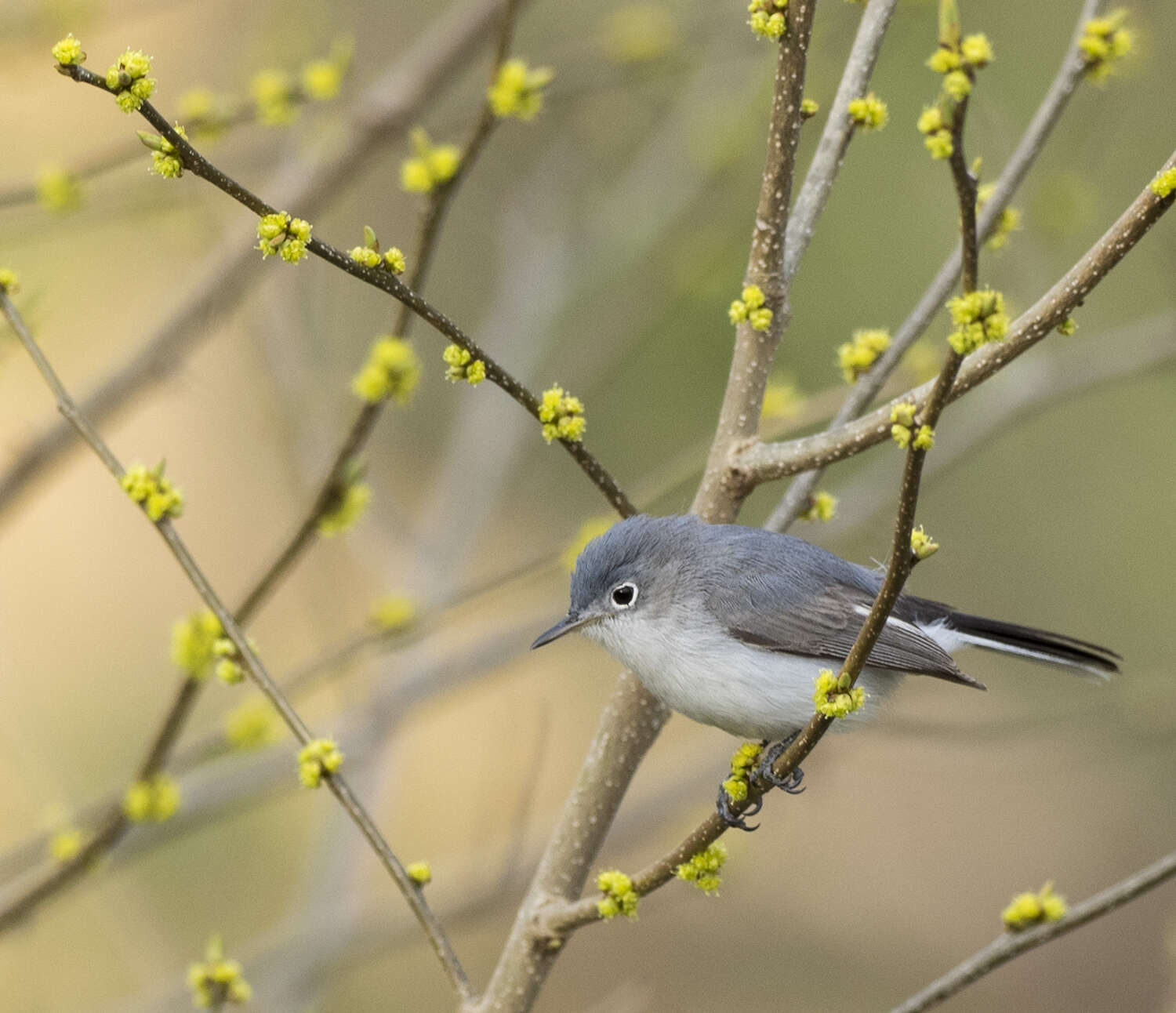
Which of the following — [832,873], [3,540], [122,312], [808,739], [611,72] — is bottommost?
[808,739]

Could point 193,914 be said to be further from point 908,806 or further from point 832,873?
point 908,806

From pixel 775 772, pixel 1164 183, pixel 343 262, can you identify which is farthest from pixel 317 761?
pixel 1164 183

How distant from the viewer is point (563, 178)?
5.25 metres

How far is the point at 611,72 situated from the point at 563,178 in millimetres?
1144

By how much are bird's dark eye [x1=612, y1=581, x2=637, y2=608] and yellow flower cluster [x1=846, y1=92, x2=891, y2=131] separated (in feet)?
3.88

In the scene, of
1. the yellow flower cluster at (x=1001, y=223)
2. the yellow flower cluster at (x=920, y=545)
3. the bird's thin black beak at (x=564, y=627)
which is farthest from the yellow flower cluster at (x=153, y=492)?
the yellow flower cluster at (x=1001, y=223)

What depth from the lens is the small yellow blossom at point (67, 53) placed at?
1.66m

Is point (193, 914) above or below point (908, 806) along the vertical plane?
above

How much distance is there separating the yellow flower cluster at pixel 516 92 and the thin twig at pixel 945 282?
0.91m

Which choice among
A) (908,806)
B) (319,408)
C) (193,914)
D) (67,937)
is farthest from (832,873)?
(319,408)

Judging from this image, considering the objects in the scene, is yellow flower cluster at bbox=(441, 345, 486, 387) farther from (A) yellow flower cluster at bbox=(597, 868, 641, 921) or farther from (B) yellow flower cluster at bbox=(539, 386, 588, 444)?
(A) yellow flower cluster at bbox=(597, 868, 641, 921)

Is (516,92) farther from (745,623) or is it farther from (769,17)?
(745,623)

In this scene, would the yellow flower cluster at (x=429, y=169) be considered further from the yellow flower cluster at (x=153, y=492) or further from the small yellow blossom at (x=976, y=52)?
the small yellow blossom at (x=976, y=52)

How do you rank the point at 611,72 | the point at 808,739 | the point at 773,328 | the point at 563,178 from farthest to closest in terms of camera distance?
the point at 563,178, the point at 611,72, the point at 773,328, the point at 808,739
